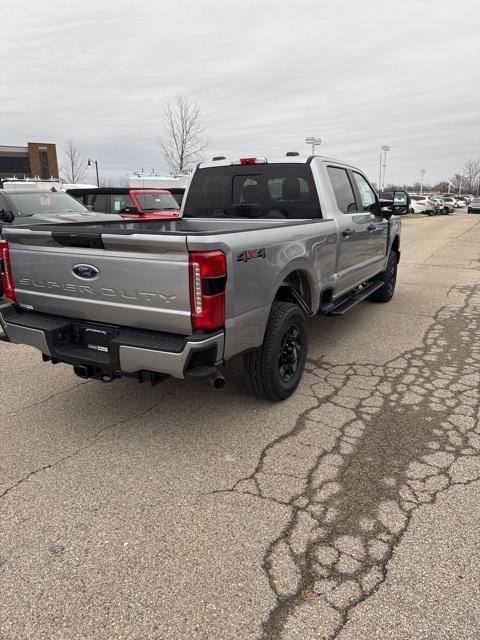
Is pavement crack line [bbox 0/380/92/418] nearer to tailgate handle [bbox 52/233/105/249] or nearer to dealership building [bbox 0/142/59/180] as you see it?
tailgate handle [bbox 52/233/105/249]

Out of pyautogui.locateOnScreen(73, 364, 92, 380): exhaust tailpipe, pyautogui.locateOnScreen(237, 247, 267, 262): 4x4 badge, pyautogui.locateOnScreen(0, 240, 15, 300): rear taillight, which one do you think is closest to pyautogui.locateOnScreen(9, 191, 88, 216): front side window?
pyautogui.locateOnScreen(0, 240, 15, 300): rear taillight

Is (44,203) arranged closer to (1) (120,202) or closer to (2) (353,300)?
(1) (120,202)

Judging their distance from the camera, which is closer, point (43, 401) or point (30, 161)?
point (43, 401)

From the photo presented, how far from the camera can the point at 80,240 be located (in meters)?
3.22

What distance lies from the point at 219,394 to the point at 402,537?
80.4 inches

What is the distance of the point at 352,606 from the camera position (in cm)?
210

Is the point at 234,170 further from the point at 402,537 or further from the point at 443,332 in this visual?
the point at 402,537

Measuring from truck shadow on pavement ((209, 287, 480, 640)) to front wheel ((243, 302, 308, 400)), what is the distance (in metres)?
0.30

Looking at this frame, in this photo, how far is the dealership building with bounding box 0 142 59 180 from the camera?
63375 mm

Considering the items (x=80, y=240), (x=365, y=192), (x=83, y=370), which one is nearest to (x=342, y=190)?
(x=365, y=192)

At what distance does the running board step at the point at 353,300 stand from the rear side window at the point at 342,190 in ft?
3.31

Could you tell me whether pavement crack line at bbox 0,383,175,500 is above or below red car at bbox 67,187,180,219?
below

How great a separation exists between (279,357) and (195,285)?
131cm

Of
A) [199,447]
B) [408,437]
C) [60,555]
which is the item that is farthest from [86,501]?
[408,437]
